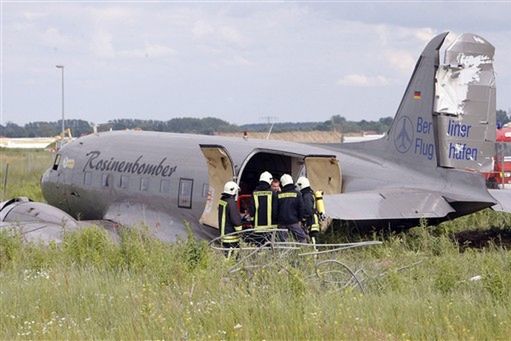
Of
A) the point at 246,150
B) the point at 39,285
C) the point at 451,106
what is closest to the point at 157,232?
the point at 246,150

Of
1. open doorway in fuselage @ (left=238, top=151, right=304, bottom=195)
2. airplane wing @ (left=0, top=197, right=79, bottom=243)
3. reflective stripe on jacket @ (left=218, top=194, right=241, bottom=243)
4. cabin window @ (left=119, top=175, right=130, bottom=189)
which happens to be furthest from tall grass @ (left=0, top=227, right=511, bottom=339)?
cabin window @ (left=119, top=175, right=130, bottom=189)

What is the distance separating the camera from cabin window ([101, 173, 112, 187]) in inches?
802

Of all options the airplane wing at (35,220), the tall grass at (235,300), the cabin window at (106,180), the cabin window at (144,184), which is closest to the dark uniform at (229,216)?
the tall grass at (235,300)

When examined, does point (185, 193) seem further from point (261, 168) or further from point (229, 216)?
point (229, 216)

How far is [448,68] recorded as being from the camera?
55.0 ft

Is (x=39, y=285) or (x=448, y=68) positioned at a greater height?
(x=448, y=68)

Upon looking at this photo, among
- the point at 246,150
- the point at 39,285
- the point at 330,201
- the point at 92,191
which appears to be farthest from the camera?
the point at 92,191

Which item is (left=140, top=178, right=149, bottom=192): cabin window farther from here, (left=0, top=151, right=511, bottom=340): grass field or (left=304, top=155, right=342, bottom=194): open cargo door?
(left=0, top=151, right=511, bottom=340): grass field

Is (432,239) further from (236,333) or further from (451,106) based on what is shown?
(236,333)

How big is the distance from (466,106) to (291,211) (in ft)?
13.3

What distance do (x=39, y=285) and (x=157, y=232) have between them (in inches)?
306

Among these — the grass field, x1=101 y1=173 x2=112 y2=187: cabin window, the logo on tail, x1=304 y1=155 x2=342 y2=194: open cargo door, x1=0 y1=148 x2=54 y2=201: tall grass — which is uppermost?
the logo on tail

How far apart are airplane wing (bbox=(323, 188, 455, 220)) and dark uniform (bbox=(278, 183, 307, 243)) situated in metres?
0.49

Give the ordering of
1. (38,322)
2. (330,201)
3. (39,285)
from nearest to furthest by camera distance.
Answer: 1. (38,322)
2. (39,285)
3. (330,201)
